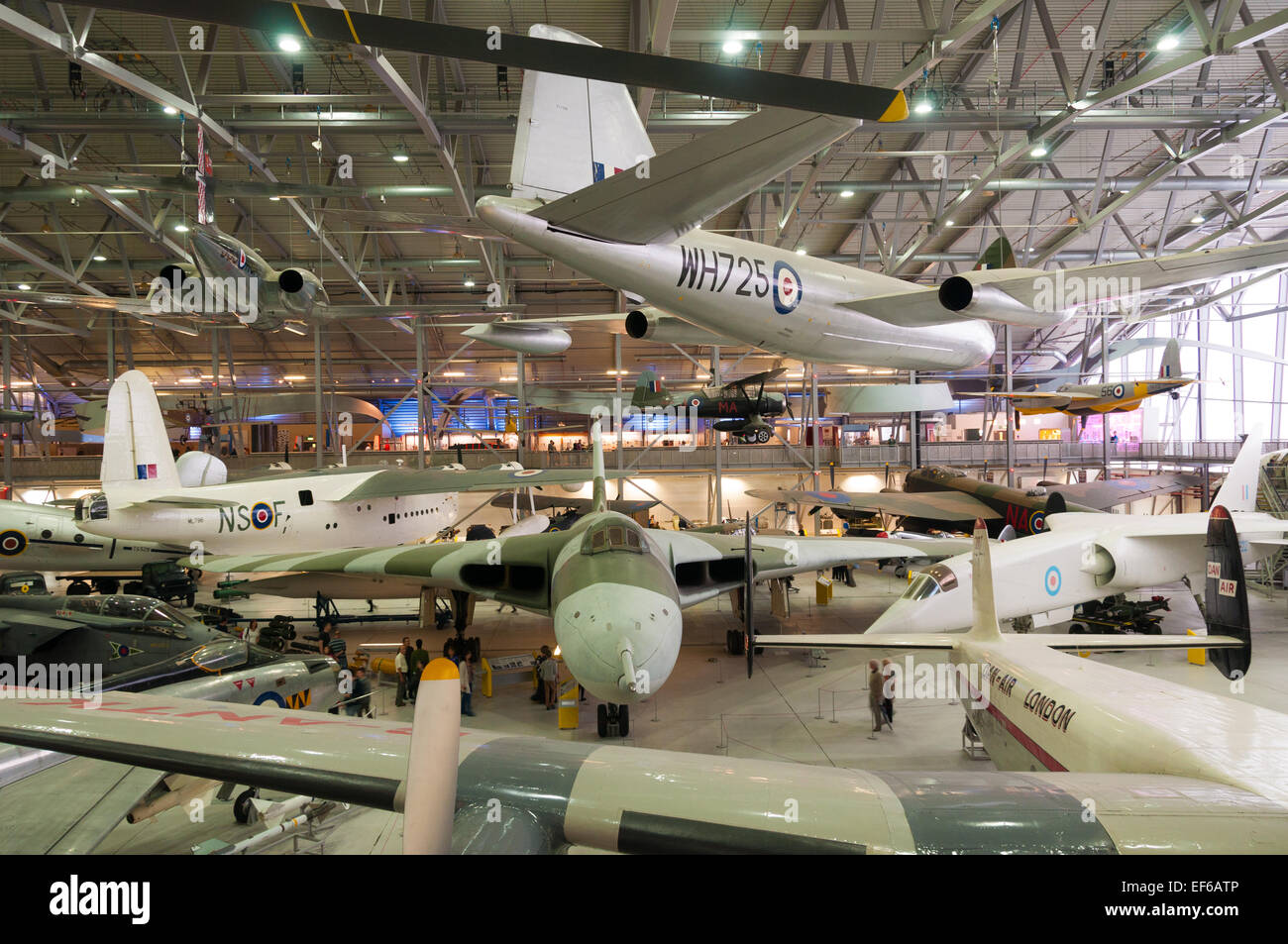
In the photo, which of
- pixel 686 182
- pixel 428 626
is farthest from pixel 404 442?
pixel 686 182

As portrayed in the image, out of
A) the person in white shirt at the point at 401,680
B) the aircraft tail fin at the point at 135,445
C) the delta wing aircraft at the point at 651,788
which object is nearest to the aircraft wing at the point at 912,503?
the person in white shirt at the point at 401,680

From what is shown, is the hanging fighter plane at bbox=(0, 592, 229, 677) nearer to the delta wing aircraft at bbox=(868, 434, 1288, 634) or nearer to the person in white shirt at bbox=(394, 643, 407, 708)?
the person in white shirt at bbox=(394, 643, 407, 708)

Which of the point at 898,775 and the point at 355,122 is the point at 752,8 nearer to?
the point at 355,122

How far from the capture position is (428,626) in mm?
14211

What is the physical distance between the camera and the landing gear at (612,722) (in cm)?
861

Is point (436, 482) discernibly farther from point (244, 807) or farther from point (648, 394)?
point (648, 394)

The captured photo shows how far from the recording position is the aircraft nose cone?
6105mm

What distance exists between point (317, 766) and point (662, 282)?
307cm

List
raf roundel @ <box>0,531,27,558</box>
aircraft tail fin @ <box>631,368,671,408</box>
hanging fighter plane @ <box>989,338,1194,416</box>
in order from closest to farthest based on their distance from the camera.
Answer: raf roundel @ <box>0,531,27,558</box> → hanging fighter plane @ <box>989,338,1194,416</box> → aircraft tail fin @ <box>631,368,671,408</box>

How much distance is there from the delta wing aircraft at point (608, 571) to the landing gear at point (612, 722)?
0.01 meters

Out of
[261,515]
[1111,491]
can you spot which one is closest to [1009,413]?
[1111,491]

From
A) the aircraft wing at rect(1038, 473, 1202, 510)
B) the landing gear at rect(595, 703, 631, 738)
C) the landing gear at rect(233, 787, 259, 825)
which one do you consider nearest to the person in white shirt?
the landing gear at rect(233, 787, 259, 825)

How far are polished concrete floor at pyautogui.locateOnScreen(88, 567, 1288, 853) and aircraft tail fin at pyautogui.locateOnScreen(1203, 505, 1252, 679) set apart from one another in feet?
9.15

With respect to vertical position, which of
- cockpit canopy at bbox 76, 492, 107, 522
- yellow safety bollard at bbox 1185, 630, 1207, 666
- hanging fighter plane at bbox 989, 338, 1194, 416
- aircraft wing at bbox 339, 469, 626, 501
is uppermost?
hanging fighter plane at bbox 989, 338, 1194, 416
